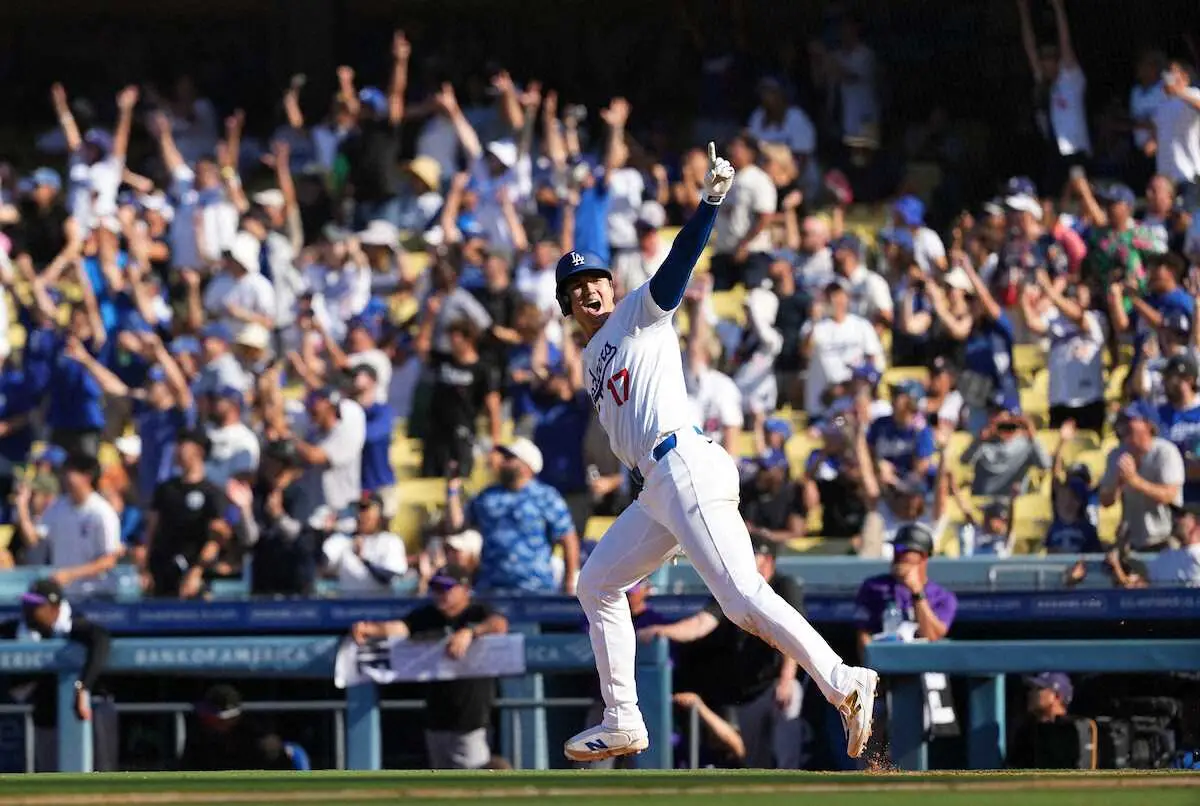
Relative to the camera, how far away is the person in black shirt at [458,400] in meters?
15.0

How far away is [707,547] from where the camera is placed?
8039mm

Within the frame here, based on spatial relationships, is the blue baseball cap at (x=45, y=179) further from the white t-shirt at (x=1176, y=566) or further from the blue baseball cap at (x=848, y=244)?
the white t-shirt at (x=1176, y=566)

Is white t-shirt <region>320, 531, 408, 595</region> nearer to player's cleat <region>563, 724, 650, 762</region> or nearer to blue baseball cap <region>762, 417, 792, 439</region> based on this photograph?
blue baseball cap <region>762, 417, 792, 439</region>

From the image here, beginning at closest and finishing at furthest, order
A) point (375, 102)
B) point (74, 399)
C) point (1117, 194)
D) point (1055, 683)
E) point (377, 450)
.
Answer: point (1055, 683)
point (377, 450)
point (1117, 194)
point (74, 399)
point (375, 102)

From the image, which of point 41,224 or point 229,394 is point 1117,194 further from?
point 41,224

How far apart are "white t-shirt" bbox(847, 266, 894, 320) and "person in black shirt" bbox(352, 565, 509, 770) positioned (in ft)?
14.9

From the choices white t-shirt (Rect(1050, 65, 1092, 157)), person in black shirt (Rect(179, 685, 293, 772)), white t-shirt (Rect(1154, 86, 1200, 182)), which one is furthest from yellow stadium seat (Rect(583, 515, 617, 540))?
white t-shirt (Rect(1050, 65, 1092, 157))

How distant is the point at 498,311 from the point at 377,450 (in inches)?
52.3

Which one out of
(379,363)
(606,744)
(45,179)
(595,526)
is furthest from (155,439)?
(606,744)

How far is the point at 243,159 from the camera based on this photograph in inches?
816

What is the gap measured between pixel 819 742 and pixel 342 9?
11899 millimetres

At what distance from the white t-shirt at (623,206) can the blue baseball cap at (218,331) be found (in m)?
2.77

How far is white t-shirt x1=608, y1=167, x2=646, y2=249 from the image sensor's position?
1655 cm

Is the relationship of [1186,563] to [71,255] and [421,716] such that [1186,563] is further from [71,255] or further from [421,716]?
[71,255]
